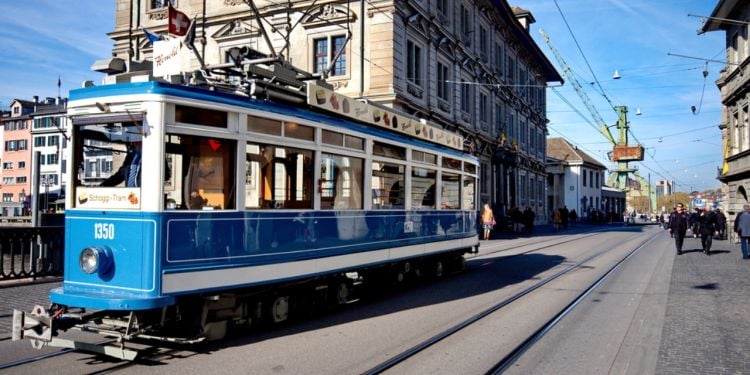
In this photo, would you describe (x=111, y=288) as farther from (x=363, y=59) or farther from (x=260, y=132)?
(x=363, y=59)

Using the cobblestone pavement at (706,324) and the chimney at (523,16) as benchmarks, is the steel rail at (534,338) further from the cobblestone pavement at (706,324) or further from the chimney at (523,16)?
the chimney at (523,16)

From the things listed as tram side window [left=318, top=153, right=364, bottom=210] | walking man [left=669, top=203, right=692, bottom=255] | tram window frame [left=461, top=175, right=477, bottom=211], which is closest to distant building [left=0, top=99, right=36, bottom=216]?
tram window frame [left=461, top=175, right=477, bottom=211]

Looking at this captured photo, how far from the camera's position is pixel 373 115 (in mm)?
9609

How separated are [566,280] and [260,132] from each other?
8422 mm

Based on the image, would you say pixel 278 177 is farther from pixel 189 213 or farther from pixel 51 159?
pixel 51 159

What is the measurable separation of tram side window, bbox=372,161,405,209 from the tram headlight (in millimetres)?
4363

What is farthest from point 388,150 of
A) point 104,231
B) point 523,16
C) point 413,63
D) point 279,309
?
point 523,16

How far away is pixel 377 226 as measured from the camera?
31.9 ft

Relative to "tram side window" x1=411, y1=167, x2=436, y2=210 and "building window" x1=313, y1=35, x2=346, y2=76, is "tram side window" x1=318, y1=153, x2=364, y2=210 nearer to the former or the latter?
"tram side window" x1=411, y1=167, x2=436, y2=210

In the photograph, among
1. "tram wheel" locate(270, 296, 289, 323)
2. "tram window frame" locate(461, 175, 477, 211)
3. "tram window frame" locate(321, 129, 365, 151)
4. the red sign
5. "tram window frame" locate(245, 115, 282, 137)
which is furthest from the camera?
the red sign

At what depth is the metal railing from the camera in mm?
12055

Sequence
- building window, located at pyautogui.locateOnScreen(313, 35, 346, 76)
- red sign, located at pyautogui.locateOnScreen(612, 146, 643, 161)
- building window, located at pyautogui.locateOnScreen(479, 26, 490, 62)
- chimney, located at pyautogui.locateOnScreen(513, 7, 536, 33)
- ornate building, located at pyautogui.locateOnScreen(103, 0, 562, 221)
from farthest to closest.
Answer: red sign, located at pyautogui.locateOnScreen(612, 146, 643, 161) → chimney, located at pyautogui.locateOnScreen(513, 7, 536, 33) → building window, located at pyautogui.locateOnScreen(479, 26, 490, 62) → building window, located at pyautogui.locateOnScreen(313, 35, 346, 76) → ornate building, located at pyautogui.locateOnScreen(103, 0, 562, 221)

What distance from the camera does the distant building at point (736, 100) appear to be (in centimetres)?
2880

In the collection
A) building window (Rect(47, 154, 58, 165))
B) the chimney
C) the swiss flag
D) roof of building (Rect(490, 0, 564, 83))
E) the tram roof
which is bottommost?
the tram roof
